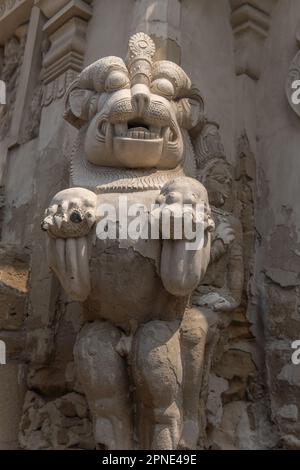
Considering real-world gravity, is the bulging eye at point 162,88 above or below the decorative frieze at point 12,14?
below

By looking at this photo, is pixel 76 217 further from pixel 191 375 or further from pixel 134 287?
pixel 191 375

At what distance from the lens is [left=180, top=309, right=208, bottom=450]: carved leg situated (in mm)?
2379

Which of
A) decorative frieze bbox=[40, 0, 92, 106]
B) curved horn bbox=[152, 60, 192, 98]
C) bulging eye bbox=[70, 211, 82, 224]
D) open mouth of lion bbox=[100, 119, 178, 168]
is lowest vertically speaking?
bulging eye bbox=[70, 211, 82, 224]

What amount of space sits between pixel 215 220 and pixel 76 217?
34.0 inches

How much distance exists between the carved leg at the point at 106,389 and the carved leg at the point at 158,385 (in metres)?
0.06

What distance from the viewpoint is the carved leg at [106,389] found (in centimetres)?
231

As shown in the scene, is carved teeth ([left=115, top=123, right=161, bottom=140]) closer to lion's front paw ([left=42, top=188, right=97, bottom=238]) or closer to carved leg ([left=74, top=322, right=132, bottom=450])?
lion's front paw ([left=42, top=188, right=97, bottom=238])

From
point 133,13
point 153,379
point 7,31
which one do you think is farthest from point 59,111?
point 153,379

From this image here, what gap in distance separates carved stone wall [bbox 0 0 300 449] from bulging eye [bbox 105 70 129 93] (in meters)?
0.52

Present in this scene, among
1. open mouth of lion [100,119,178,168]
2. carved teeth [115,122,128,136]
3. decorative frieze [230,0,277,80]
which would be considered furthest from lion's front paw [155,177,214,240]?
decorative frieze [230,0,277,80]

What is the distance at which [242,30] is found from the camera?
3623mm

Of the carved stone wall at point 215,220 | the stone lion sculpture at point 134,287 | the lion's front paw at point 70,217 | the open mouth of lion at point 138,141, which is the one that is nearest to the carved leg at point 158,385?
the stone lion sculpture at point 134,287

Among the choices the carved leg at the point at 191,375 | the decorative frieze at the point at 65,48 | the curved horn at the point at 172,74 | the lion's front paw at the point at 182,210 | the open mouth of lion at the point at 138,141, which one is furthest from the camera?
the decorative frieze at the point at 65,48

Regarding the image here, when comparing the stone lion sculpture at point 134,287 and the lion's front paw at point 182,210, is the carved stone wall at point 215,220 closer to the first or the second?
the stone lion sculpture at point 134,287
